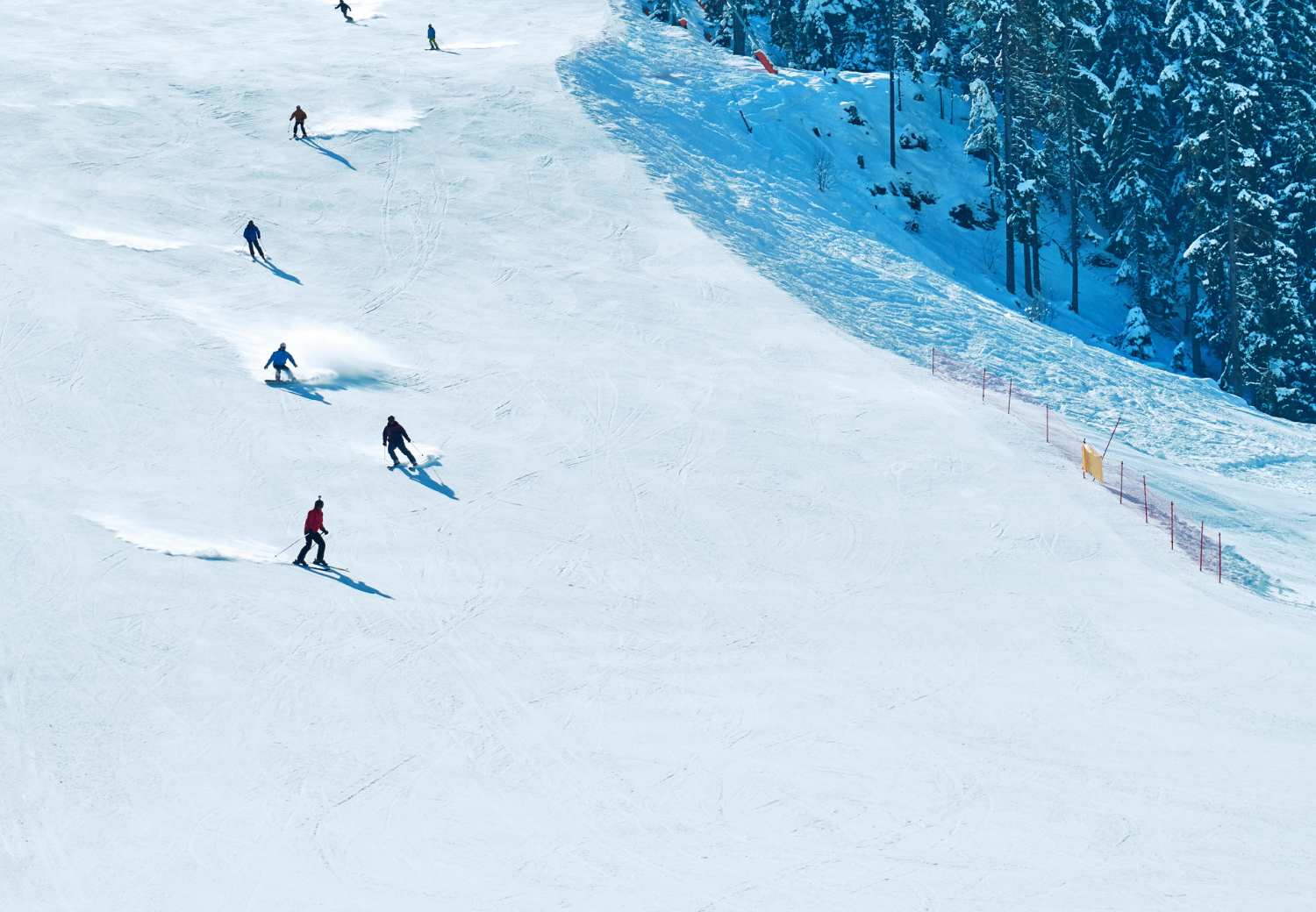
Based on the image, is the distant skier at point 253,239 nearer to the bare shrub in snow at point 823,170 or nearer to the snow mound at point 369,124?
the snow mound at point 369,124

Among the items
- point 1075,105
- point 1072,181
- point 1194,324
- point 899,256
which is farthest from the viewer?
point 1075,105

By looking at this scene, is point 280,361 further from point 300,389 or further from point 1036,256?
point 1036,256

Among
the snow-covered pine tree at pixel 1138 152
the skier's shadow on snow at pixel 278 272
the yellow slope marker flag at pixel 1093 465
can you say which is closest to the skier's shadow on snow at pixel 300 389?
the skier's shadow on snow at pixel 278 272

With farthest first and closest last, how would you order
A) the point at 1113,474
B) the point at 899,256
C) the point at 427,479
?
the point at 899,256 < the point at 1113,474 < the point at 427,479

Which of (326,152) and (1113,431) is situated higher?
(326,152)

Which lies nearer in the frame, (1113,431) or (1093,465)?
(1093,465)

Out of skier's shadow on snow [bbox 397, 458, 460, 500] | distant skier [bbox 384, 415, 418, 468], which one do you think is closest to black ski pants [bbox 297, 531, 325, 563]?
skier's shadow on snow [bbox 397, 458, 460, 500]

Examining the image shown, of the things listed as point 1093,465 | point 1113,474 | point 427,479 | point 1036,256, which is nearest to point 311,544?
point 427,479
